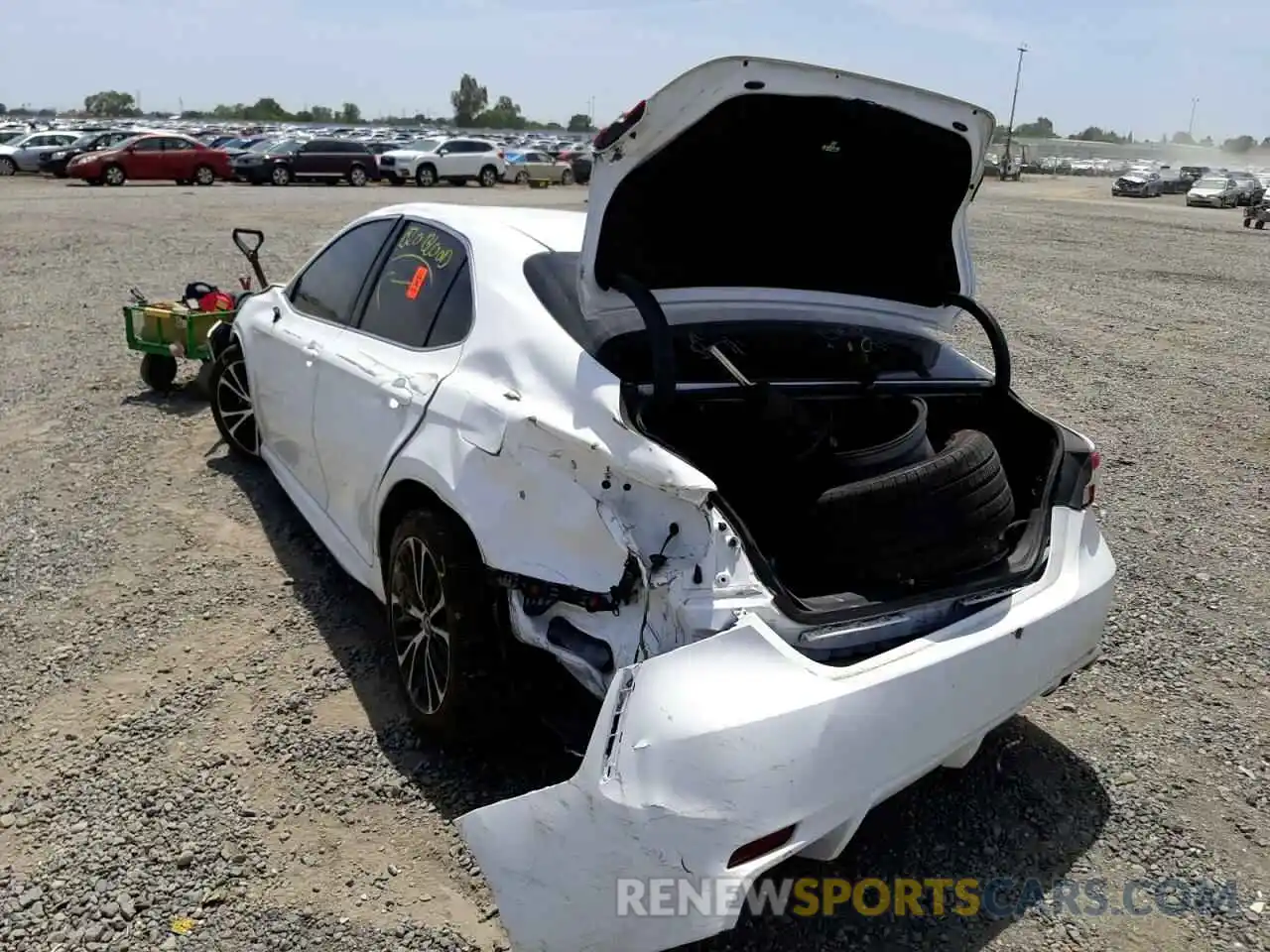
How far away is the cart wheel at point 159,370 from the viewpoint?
700cm

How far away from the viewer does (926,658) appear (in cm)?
237

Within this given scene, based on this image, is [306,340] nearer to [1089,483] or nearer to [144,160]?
[1089,483]

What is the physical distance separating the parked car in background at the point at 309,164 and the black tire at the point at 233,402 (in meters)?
28.5

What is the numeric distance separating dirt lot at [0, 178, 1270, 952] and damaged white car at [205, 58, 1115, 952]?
1.35 ft

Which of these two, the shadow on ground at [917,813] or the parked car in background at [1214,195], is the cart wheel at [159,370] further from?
the parked car in background at [1214,195]

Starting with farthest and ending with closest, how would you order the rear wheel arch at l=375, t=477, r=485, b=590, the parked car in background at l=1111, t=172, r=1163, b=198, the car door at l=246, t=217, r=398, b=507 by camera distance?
the parked car in background at l=1111, t=172, r=1163, b=198 → the car door at l=246, t=217, r=398, b=507 → the rear wheel arch at l=375, t=477, r=485, b=590

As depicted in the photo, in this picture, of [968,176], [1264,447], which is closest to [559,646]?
[968,176]

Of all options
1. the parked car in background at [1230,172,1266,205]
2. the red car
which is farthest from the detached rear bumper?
the parked car in background at [1230,172,1266,205]

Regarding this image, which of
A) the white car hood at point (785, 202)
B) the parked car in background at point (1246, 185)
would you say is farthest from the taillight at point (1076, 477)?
the parked car in background at point (1246, 185)

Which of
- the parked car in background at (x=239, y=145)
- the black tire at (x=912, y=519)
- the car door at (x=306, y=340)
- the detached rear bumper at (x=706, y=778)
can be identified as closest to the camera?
the detached rear bumper at (x=706, y=778)

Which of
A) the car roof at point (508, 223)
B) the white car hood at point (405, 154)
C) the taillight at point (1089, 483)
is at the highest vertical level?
the white car hood at point (405, 154)

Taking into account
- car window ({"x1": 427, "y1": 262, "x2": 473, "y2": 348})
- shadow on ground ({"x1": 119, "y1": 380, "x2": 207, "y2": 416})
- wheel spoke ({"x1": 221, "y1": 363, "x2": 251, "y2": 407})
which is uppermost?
car window ({"x1": 427, "y1": 262, "x2": 473, "y2": 348})

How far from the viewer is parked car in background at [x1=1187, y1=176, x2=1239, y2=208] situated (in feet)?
126

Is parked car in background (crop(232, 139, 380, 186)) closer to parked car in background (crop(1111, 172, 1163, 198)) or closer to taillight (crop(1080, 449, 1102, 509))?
taillight (crop(1080, 449, 1102, 509))
